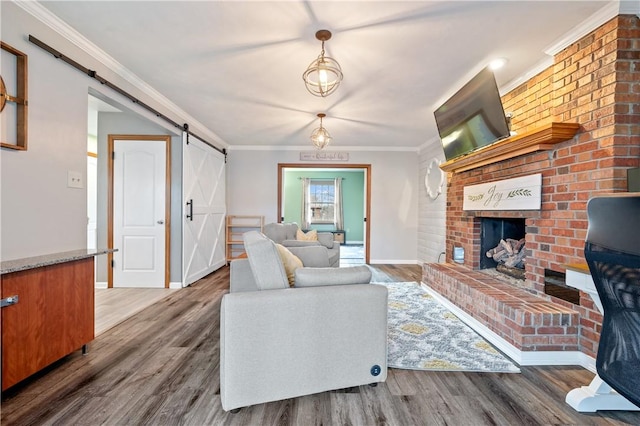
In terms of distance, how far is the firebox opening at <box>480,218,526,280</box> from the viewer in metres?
3.40

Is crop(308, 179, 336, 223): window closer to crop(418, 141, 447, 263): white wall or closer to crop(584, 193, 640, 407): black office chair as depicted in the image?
crop(418, 141, 447, 263): white wall

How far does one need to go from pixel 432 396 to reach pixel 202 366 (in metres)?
1.50

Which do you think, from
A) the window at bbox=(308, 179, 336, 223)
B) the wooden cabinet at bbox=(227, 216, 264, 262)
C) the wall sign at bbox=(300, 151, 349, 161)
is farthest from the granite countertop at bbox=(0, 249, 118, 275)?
the window at bbox=(308, 179, 336, 223)

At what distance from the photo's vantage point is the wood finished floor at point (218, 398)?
59.8 inches

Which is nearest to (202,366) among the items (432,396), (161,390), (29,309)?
(161,390)

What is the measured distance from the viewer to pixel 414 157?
610 centimetres

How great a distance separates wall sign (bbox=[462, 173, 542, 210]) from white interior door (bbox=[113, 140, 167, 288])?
157 inches

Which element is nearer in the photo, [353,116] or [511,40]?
[511,40]

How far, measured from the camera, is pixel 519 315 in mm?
2160

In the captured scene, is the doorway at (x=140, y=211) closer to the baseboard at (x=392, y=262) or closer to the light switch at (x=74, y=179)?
the light switch at (x=74, y=179)

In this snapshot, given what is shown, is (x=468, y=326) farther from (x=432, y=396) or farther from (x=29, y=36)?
(x=29, y=36)

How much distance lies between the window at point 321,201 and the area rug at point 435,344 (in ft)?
21.5

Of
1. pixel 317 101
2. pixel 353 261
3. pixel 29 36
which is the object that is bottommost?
pixel 353 261

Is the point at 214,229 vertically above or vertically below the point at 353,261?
above
